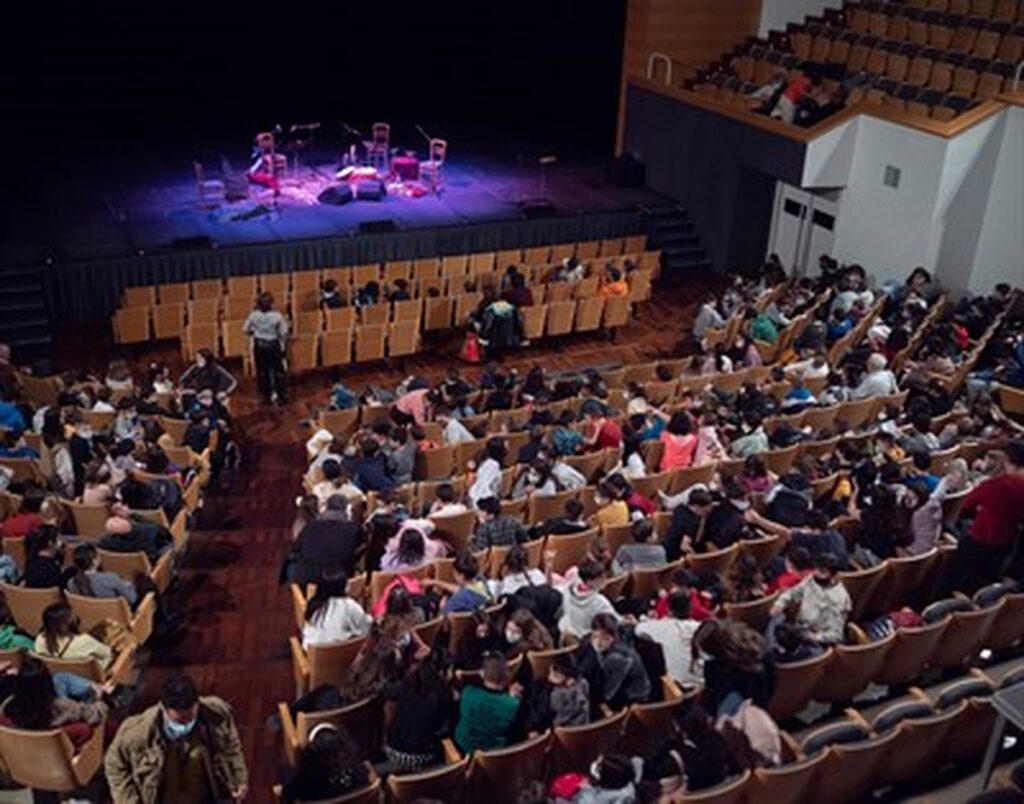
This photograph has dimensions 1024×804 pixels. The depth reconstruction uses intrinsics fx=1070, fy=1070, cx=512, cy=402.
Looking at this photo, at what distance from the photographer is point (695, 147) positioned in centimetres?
1580

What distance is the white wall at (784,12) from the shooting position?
1678 cm

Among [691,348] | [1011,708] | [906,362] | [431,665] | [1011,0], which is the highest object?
[1011,0]

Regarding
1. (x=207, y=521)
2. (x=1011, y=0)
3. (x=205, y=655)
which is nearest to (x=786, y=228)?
(x=1011, y=0)

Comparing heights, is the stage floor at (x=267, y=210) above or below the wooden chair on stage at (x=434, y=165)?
below

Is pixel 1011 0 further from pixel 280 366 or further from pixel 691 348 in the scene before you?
pixel 280 366

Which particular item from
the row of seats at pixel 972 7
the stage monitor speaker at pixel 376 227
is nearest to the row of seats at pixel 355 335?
the stage monitor speaker at pixel 376 227

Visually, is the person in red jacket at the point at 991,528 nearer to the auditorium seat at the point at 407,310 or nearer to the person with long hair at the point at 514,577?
the person with long hair at the point at 514,577

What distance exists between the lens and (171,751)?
171 inches

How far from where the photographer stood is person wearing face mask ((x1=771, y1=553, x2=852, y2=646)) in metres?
5.60

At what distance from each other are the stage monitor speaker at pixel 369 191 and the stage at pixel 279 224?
11 centimetres

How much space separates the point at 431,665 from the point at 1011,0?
43.8 ft

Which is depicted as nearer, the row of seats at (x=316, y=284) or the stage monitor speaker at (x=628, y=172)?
the row of seats at (x=316, y=284)

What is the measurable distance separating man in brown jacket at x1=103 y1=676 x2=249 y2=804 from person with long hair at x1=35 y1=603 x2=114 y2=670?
3.94 feet

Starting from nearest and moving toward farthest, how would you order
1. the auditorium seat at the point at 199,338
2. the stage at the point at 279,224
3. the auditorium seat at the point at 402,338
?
the auditorium seat at the point at 199,338 < the auditorium seat at the point at 402,338 < the stage at the point at 279,224
